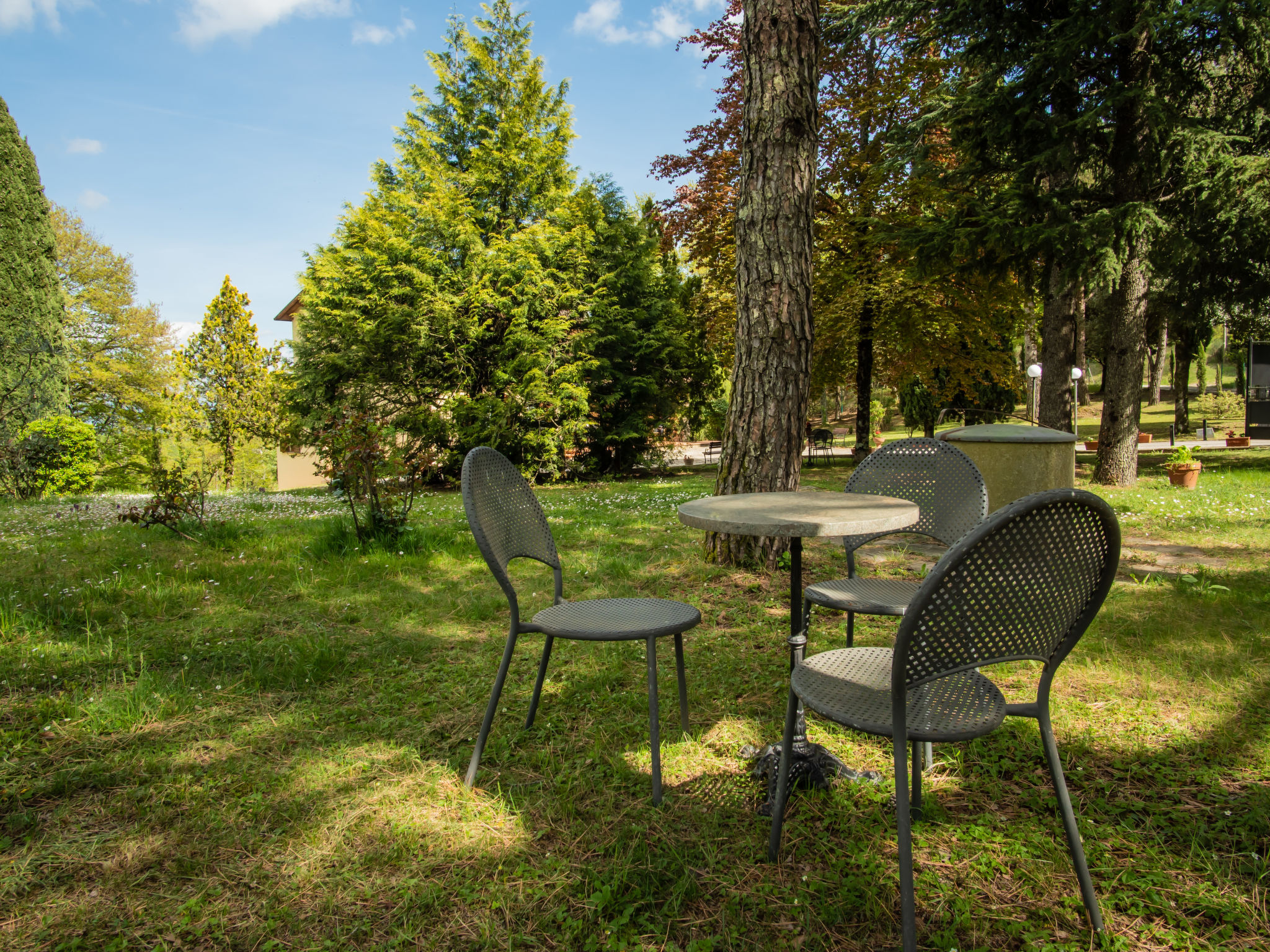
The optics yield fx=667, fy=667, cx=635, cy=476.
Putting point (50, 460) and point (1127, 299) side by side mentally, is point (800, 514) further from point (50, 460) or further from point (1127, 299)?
point (50, 460)

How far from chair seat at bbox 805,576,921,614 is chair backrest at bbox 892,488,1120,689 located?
81 centimetres

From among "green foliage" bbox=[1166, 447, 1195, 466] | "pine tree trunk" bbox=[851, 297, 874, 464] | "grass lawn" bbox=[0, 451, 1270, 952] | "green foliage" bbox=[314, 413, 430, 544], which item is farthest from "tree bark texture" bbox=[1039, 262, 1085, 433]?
"green foliage" bbox=[314, 413, 430, 544]

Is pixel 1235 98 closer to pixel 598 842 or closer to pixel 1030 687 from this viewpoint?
pixel 1030 687

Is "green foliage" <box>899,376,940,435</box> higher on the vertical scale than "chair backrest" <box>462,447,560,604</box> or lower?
higher

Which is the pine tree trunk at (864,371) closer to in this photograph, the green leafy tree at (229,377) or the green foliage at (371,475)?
the green foliage at (371,475)

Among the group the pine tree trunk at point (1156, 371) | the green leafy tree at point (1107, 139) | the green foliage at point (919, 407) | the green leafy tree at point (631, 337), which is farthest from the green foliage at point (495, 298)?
the pine tree trunk at point (1156, 371)

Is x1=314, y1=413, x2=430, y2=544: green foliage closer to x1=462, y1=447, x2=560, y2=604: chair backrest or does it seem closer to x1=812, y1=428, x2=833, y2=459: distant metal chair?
x1=462, y1=447, x2=560, y2=604: chair backrest

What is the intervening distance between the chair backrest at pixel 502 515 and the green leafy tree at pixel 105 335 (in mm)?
27218

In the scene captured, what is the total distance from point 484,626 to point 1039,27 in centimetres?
1176

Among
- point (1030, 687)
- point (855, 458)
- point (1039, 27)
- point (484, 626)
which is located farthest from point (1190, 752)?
point (855, 458)

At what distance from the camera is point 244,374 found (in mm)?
21188

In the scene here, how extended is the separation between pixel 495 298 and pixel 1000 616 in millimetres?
12446

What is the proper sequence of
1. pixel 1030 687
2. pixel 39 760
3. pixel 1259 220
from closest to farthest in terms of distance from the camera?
pixel 39 760 < pixel 1030 687 < pixel 1259 220

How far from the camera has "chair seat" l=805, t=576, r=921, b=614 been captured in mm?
2365
